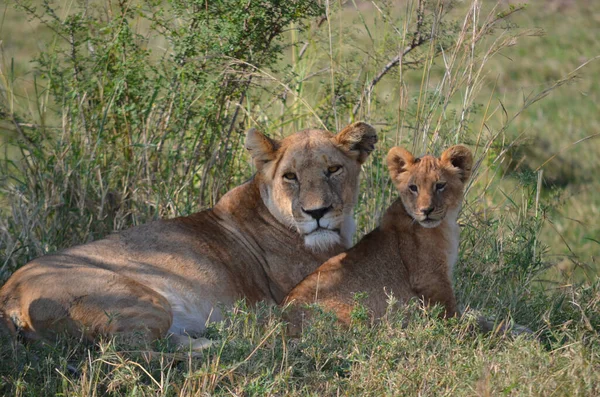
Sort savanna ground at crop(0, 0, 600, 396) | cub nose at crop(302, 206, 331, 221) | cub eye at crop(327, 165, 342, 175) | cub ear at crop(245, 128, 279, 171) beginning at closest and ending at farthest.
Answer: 1. cub nose at crop(302, 206, 331, 221)
2. cub eye at crop(327, 165, 342, 175)
3. cub ear at crop(245, 128, 279, 171)
4. savanna ground at crop(0, 0, 600, 396)

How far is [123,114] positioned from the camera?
642 cm

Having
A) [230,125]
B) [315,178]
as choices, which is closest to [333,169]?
[315,178]

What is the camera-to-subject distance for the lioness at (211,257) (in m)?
4.55

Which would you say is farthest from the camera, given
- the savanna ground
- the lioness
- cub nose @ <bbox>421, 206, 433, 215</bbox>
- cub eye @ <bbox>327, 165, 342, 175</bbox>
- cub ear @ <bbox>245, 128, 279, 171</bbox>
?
the savanna ground

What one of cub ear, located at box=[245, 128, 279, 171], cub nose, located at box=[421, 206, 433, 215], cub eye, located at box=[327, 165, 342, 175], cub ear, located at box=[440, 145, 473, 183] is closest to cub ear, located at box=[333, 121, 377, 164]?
cub eye, located at box=[327, 165, 342, 175]

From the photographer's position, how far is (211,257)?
521 cm

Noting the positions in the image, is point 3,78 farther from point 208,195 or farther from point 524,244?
point 524,244

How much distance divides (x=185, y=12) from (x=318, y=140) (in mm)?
1728

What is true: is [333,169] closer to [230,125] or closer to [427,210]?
[427,210]

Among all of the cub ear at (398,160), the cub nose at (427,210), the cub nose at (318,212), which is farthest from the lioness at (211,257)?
the cub nose at (427,210)

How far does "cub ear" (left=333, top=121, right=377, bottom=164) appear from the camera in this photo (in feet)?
17.4

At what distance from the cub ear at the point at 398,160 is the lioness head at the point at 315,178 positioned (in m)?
0.26

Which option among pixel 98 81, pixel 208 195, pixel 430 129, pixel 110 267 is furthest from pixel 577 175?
pixel 110 267

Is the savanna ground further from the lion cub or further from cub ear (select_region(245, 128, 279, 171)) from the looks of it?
cub ear (select_region(245, 128, 279, 171))
